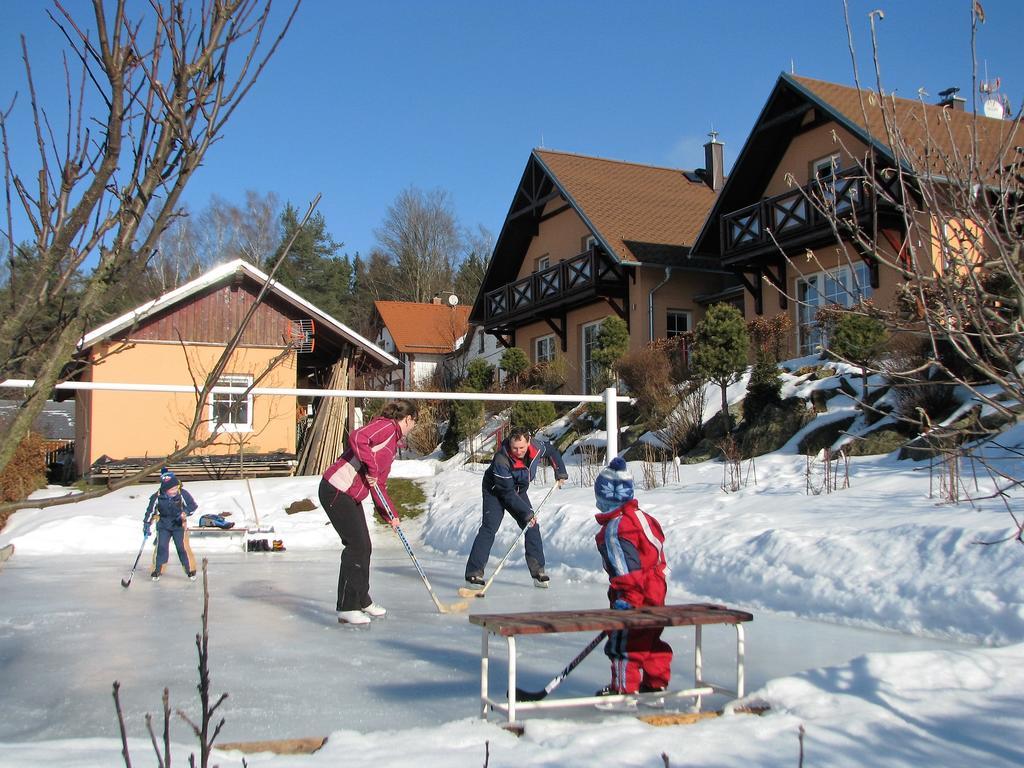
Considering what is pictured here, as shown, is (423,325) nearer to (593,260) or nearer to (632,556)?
(593,260)

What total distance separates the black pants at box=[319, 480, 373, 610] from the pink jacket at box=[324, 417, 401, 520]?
0.08 meters

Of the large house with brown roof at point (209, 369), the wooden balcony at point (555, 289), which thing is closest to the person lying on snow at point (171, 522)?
the large house with brown roof at point (209, 369)

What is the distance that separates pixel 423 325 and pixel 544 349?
19374 millimetres

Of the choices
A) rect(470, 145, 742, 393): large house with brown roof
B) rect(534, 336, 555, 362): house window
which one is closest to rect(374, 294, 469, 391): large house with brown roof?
rect(470, 145, 742, 393): large house with brown roof

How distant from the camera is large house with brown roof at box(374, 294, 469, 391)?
4634 centimetres

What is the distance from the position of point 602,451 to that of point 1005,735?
14235 mm

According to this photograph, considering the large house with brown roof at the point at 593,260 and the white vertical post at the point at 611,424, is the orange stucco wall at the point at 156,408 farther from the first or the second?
the white vertical post at the point at 611,424

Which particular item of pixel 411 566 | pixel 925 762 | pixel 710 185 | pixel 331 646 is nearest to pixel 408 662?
pixel 331 646

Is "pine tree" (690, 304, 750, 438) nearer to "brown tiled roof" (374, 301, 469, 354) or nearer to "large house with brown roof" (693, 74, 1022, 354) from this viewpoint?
"large house with brown roof" (693, 74, 1022, 354)

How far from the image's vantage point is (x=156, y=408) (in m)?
19.5

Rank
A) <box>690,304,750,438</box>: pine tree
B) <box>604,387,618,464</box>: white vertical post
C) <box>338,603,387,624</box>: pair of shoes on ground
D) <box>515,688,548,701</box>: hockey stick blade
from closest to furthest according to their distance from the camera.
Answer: <box>515,688,548,701</box>: hockey stick blade < <box>338,603,387,624</box>: pair of shoes on ground < <box>604,387,618,464</box>: white vertical post < <box>690,304,750,438</box>: pine tree

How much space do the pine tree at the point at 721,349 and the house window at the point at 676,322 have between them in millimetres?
8034

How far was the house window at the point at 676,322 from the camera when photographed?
24688 mm

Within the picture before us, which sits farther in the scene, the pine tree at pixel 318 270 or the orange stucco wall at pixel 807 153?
the pine tree at pixel 318 270
